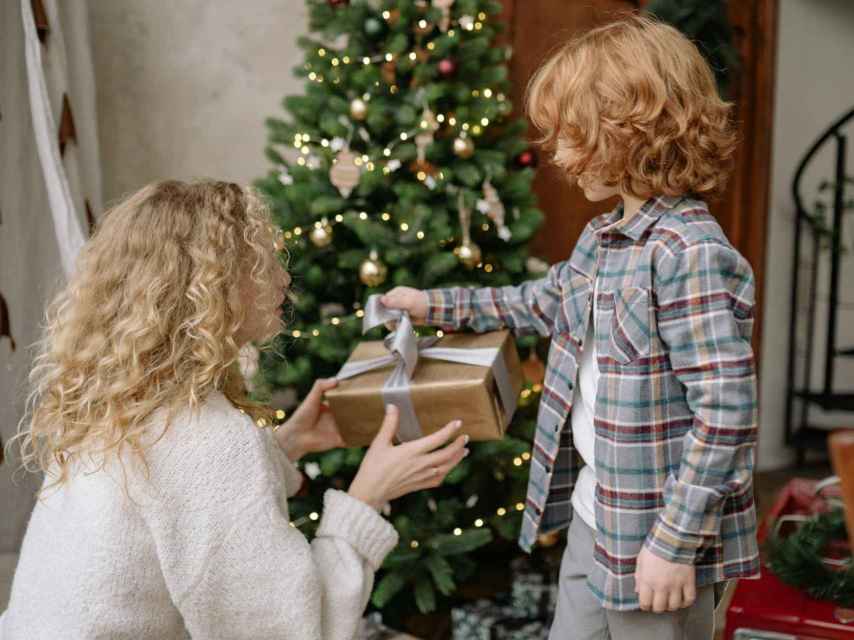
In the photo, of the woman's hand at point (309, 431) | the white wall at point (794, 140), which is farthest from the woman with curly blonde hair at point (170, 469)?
the white wall at point (794, 140)

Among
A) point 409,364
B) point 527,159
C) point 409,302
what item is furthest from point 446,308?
point 527,159

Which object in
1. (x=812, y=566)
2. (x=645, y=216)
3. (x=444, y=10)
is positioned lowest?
(x=812, y=566)

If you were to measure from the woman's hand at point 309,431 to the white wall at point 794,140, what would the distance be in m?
3.03

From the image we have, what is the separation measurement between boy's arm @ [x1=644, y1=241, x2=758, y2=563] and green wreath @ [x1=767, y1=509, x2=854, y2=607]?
47 centimetres

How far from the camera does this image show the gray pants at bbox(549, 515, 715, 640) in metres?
1.29

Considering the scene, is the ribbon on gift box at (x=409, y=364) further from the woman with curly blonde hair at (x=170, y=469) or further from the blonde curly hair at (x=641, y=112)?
the blonde curly hair at (x=641, y=112)

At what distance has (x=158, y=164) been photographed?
2879mm

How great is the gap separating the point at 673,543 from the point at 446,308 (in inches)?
23.3

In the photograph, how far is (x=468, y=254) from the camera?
2.15 meters

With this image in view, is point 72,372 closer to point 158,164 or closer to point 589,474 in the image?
point 589,474

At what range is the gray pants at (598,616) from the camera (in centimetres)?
129

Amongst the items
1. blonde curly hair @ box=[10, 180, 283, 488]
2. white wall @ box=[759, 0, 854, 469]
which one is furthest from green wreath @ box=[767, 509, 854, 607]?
white wall @ box=[759, 0, 854, 469]

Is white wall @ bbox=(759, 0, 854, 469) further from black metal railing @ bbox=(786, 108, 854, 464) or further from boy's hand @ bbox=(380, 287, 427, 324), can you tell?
boy's hand @ bbox=(380, 287, 427, 324)

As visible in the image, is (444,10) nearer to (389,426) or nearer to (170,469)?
(389,426)
